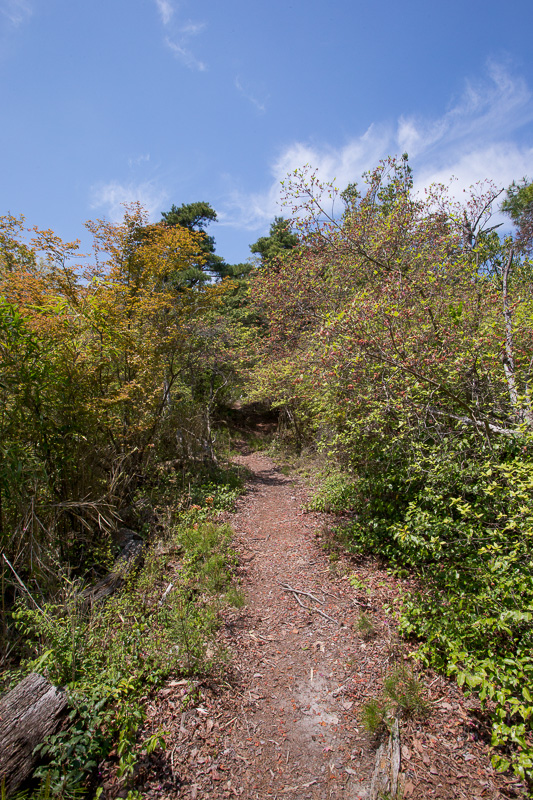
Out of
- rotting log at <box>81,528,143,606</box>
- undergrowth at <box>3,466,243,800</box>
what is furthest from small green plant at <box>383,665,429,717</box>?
rotting log at <box>81,528,143,606</box>

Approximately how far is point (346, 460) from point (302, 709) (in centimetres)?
404

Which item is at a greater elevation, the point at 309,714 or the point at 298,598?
the point at 298,598

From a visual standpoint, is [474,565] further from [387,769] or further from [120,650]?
A: [120,650]

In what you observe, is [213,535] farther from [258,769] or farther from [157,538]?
[258,769]

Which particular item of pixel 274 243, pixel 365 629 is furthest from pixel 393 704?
pixel 274 243

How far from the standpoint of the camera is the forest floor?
8.25 ft

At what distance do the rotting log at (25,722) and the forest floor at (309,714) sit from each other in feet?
2.49

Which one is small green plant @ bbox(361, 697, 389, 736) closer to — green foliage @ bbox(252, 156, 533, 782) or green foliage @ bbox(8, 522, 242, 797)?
green foliage @ bbox(252, 156, 533, 782)

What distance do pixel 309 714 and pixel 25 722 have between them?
2.18m

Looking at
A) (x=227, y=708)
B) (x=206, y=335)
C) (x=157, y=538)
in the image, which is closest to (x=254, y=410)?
(x=206, y=335)

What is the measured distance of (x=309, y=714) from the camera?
10.1 ft

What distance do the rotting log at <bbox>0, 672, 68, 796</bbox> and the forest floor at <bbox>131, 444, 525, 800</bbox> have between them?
76 centimetres

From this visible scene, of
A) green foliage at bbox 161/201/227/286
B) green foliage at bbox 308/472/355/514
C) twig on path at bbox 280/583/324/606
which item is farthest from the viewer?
green foliage at bbox 161/201/227/286

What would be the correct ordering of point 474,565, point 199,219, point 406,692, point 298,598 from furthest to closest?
1. point 199,219
2. point 298,598
3. point 474,565
4. point 406,692
